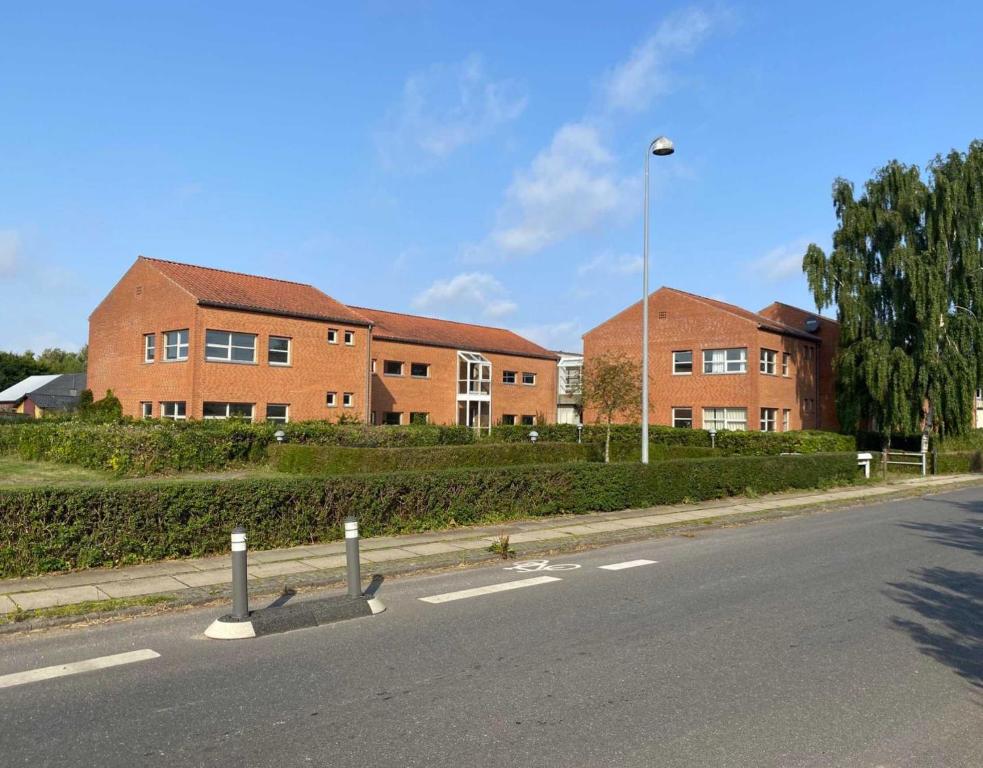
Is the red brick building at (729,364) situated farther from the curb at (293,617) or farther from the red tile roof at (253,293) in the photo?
the curb at (293,617)

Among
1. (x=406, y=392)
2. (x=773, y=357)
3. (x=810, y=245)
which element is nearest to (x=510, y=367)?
(x=406, y=392)

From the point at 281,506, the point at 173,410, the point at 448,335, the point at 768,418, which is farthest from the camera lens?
the point at 448,335

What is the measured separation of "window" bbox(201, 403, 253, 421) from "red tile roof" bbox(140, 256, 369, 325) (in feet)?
13.2

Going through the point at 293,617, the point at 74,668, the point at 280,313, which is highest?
the point at 280,313

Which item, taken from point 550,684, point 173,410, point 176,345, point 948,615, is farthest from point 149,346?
point 948,615

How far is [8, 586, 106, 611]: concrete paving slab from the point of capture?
23.3 feet

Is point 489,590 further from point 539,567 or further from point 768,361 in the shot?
point 768,361

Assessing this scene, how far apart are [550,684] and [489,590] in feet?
10.5

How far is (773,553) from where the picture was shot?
10688mm

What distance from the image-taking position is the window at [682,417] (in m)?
38.6

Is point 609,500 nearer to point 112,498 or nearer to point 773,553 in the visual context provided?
point 773,553

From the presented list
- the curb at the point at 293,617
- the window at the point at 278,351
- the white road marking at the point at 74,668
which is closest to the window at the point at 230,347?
the window at the point at 278,351

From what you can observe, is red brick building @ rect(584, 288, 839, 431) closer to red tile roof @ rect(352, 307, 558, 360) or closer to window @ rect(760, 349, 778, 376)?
window @ rect(760, 349, 778, 376)

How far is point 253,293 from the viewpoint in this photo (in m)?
33.1
